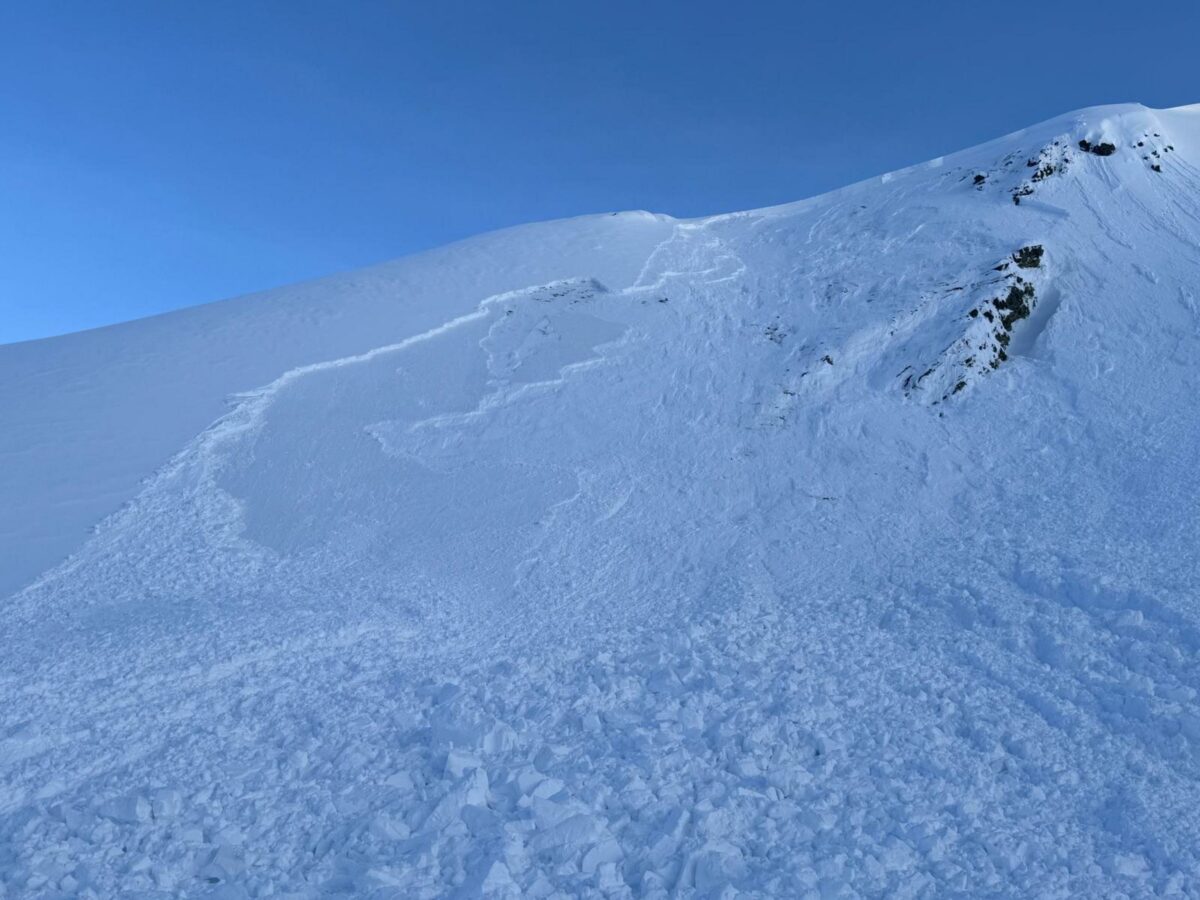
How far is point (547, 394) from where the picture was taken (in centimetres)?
1424

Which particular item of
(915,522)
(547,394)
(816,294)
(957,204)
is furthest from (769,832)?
(957,204)

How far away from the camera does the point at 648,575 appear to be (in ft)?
32.2

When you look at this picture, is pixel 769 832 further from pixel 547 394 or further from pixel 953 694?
pixel 547 394

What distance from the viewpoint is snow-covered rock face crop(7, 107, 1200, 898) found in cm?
586

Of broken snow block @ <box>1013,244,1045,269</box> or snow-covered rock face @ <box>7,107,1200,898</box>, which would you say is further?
broken snow block @ <box>1013,244,1045,269</box>

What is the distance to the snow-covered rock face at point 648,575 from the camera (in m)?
5.86

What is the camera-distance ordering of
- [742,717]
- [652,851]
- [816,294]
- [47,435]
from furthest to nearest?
[816,294] < [47,435] < [742,717] < [652,851]

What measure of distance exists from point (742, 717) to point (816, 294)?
37.3ft

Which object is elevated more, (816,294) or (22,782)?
(816,294)

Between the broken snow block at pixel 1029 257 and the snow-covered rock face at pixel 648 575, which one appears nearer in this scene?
the snow-covered rock face at pixel 648 575

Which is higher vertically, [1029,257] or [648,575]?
[1029,257]

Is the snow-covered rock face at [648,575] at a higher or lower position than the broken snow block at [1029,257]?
lower

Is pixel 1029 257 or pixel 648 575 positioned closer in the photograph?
pixel 648 575

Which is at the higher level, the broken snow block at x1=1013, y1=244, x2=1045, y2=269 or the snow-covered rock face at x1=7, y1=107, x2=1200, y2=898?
the broken snow block at x1=1013, y1=244, x2=1045, y2=269
